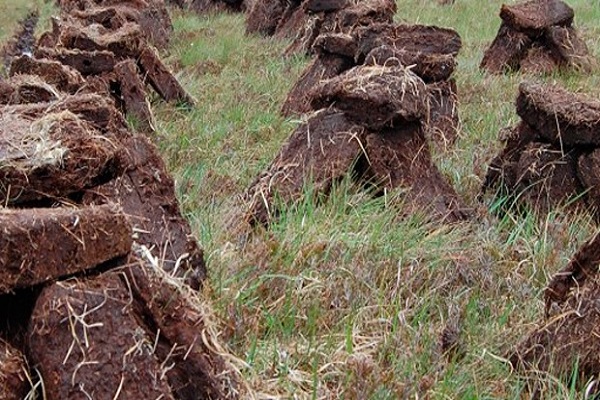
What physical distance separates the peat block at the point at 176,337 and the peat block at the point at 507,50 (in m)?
5.80

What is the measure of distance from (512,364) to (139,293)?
122cm

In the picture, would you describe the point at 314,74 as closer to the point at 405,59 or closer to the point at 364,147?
the point at 405,59

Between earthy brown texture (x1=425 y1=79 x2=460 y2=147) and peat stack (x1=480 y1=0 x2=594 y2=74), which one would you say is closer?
earthy brown texture (x1=425 y1=79 x2=460 y2=147)

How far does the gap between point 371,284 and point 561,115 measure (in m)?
1.49

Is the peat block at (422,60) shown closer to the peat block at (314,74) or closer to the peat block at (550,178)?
the peat block at (314,74)

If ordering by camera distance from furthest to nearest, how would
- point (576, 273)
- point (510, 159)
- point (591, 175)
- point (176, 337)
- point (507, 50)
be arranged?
1. point (507, 50)
2. point (510, 159)
3. point (591, 175)
4. point (576, 273)
5. point (176, 337)

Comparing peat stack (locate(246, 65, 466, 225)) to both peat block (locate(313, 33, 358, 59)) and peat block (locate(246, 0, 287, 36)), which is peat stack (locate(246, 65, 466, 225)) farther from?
peat block (locate(246, 0, 287, 36))

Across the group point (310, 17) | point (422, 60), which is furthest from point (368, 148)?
point (310, 17)

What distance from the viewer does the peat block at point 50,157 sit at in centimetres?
259

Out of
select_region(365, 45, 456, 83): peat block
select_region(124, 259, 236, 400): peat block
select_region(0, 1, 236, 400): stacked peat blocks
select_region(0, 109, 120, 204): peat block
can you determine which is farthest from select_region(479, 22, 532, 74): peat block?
select_region(124, 259, 236, 400): peat block

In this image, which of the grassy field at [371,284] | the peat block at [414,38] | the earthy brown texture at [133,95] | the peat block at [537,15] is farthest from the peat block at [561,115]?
the peat block at [537,15]

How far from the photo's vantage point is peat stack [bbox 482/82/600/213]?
4.45m

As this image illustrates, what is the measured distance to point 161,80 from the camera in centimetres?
705

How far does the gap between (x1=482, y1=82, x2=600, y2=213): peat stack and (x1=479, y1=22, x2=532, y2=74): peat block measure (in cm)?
323
